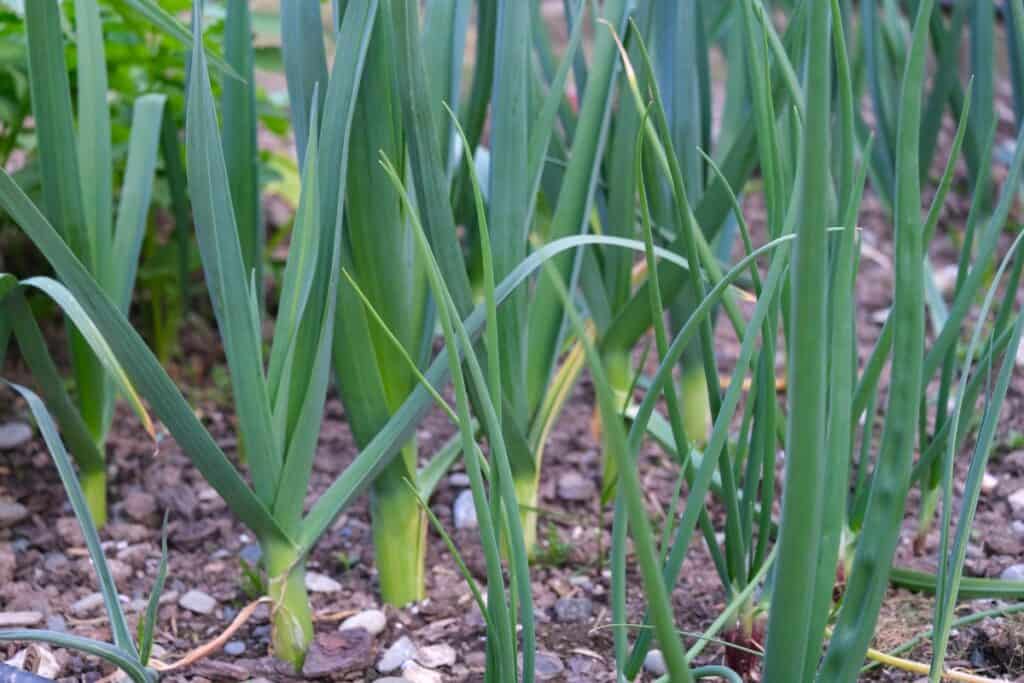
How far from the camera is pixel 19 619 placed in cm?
103

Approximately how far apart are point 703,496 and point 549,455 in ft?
2.45

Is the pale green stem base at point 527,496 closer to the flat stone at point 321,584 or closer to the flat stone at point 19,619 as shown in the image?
the flat stone at point 321,584

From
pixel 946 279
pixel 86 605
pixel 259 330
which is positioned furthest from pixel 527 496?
pixel 946 279

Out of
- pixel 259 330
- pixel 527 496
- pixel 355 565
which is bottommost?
pixel 355 565

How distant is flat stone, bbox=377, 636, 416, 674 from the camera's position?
0.99 metres

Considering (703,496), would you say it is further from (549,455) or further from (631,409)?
(549,455)

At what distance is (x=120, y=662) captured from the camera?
780 mm

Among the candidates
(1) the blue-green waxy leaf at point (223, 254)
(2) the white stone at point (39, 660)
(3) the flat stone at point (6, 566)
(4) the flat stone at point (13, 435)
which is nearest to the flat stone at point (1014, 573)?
(1) the blue-green waxy leaf at point (223, 254)

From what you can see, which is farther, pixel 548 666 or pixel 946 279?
pixel 946 279

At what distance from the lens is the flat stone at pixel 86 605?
3.55 ft

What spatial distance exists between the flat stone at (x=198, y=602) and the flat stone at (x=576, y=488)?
0.42m

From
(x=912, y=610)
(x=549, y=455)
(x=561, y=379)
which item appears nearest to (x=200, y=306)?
(x=549, y=455)

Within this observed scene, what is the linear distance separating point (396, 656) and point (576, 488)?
39 cm

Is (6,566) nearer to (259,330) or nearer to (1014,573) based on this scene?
(259,330)
